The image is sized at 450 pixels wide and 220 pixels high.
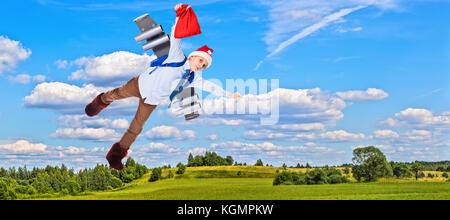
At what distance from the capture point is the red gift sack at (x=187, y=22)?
532 centimetres

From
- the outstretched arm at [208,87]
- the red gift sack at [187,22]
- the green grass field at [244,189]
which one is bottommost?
the green grass field at [244,189]

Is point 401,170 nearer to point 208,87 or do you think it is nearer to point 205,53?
point 208,87

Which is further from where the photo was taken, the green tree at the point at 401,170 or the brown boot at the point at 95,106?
the green tree at the point at 401,170

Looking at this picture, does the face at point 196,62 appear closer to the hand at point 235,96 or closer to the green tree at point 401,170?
the hand at point 235,96

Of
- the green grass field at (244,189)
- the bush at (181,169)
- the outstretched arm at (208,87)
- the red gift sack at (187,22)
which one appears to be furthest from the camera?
the bush at (181,169)

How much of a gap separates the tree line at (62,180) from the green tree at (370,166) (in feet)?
23.3

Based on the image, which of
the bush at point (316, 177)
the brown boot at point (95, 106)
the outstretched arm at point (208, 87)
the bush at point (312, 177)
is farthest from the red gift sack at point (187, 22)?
the bush at point (316, 177)

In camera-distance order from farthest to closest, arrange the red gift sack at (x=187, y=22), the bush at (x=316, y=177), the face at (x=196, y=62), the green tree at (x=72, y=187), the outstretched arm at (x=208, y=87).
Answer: the bush at (x=316, y=177), the green tree at (x=72, y=187), the outstretched arm at (x=208, y=87), the face at (x=196, y=62), the red gift sack at (x=187, y=22)

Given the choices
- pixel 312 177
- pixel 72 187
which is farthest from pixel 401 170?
pixel 72 187

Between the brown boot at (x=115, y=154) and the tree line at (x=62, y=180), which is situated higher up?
the brown boot at (x=115, y=154)

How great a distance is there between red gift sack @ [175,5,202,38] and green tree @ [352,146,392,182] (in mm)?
8876

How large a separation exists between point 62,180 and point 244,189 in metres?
→ 5.46

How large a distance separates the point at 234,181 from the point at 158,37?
18.5ft
